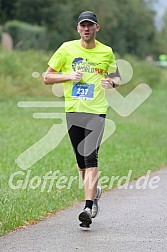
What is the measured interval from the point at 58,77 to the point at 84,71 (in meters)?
0.28

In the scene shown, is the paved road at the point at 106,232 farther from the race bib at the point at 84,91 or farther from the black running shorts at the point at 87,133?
the race bib at the point at 84,91

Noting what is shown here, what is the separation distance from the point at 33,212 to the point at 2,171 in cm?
365

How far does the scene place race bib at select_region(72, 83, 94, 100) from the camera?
30.5 feet

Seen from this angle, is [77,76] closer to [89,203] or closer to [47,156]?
[89,203]

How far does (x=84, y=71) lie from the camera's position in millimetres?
9273

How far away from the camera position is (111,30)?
8562 cm

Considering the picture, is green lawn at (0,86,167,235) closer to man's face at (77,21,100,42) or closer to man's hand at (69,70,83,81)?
man's hand at (69,70,83,81)

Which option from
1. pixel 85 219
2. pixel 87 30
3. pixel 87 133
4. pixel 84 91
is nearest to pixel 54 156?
pixel 87 133

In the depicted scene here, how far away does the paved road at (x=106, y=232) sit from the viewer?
26.4 feet

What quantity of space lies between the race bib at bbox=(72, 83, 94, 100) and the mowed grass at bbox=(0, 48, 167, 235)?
145 centimetres

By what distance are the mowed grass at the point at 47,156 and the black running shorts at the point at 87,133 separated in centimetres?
94

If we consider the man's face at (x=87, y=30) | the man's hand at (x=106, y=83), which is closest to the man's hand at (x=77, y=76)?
the man's hand at (x=106, y=83)

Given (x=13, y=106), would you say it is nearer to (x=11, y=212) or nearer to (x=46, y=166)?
(x=46, y=166)

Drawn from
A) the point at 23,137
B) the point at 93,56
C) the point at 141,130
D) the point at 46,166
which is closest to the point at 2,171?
the point at 46,166
